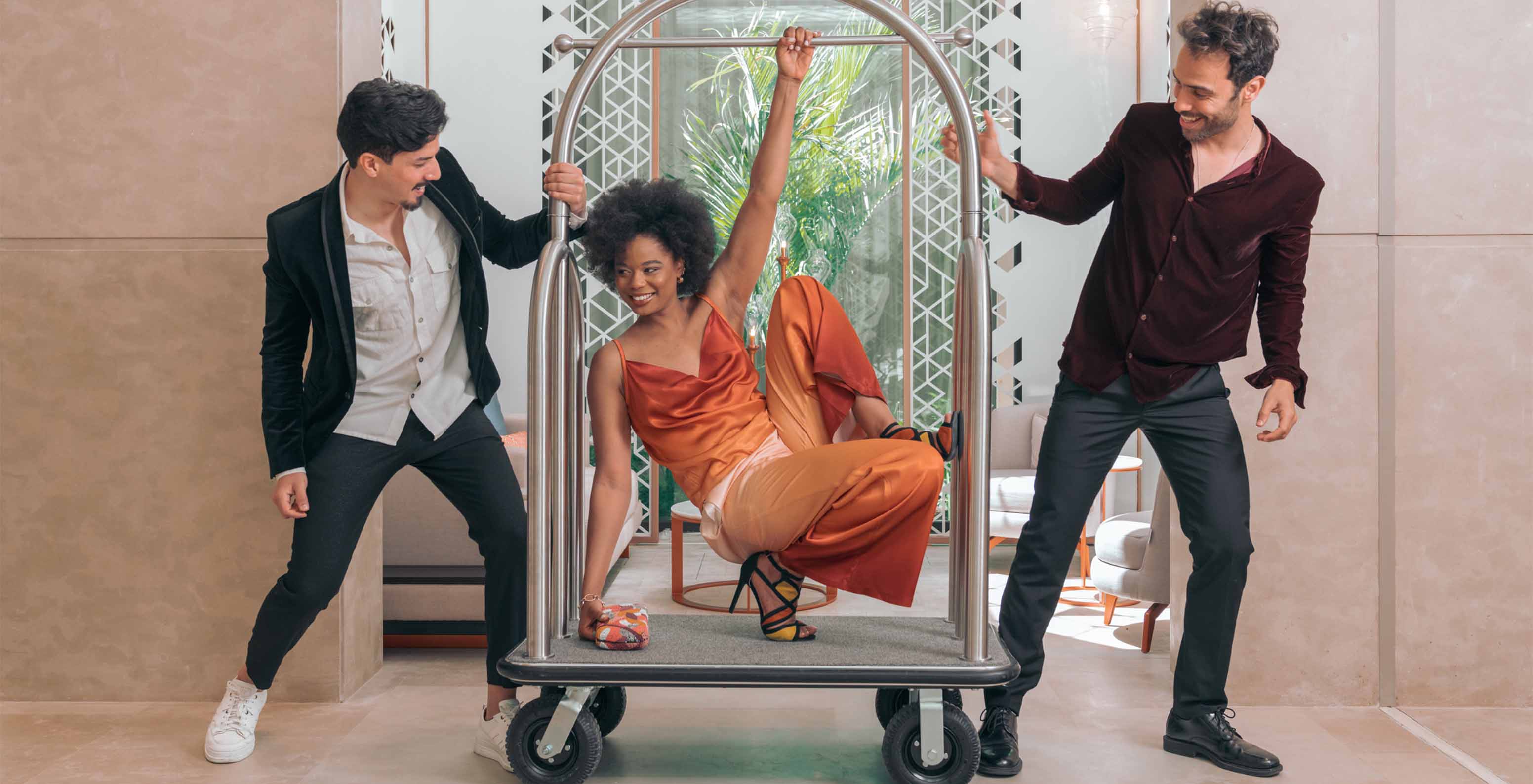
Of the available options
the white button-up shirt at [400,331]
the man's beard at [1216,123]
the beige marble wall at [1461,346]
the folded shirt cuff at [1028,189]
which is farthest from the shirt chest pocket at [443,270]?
the beige marble wall at [1461,346]

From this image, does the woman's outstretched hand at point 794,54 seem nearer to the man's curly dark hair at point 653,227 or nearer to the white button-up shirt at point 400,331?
the man's curly dark hair at point 653,227

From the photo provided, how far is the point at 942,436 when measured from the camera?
2441 mm

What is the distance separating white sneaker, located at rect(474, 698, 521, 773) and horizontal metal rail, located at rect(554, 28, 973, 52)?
1.47 metres

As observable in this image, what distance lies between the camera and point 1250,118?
2.53m

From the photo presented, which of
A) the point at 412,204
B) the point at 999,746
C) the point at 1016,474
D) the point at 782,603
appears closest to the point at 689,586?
the point at 1016,474

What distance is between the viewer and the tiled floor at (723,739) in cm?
252

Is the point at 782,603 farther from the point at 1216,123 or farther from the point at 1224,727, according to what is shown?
the point at 1216,123

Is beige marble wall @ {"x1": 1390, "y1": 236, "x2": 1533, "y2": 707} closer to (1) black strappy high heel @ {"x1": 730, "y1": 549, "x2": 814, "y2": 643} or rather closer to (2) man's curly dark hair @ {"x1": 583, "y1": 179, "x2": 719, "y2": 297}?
(1) black strappy high heel @ {"x1": 730, "y1": 549, "x2": 814, "y2": 643}

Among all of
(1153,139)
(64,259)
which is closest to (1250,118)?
(1153,139)

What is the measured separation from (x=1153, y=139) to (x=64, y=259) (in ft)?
9.28

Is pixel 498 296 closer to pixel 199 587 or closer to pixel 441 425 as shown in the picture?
pixel 199 587

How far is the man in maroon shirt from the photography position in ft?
8.13

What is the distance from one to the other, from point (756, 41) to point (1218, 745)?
193cm

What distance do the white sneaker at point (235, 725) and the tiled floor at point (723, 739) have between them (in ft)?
0.13
